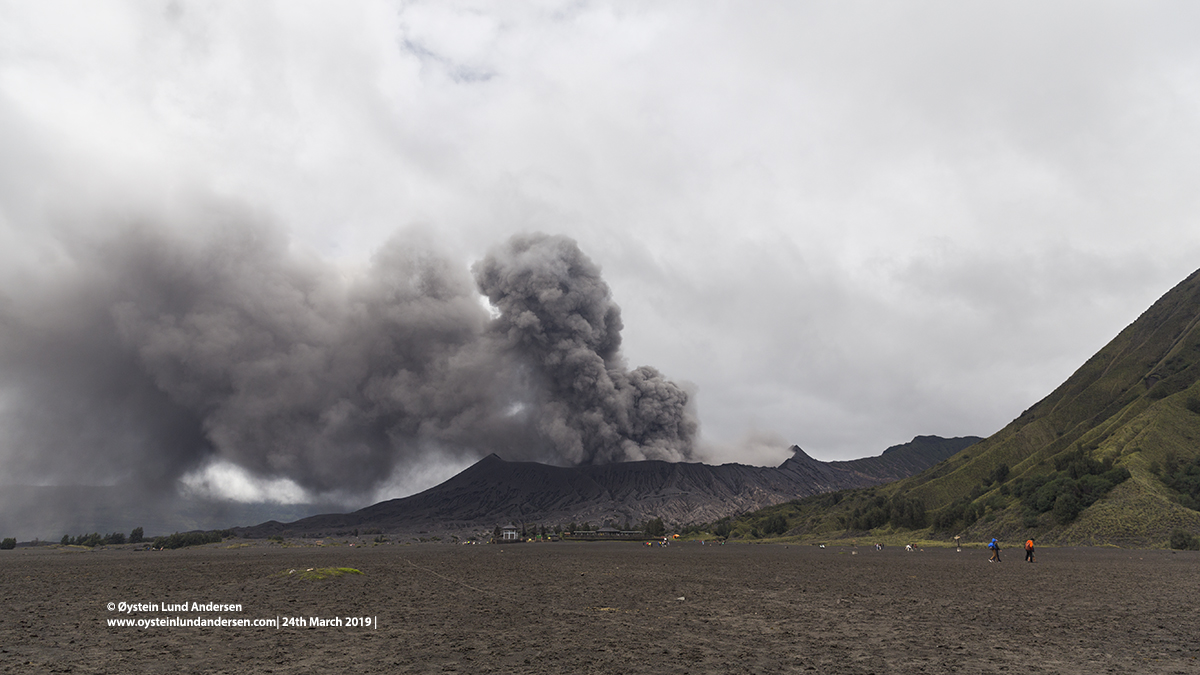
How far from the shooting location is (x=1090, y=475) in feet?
369

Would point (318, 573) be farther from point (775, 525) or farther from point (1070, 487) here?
point (775, 525)

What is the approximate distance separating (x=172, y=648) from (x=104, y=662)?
7.42ft

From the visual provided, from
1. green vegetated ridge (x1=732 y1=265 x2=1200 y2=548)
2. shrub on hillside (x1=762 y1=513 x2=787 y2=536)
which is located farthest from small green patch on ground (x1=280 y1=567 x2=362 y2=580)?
shrub on hillside (x1=762 y1=513 x2=787 y2=536)

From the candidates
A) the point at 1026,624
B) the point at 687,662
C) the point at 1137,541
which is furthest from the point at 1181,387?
the point at 687,662

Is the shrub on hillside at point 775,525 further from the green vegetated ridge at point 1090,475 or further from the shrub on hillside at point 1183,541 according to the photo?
the shrub on hillside at point 1183,541

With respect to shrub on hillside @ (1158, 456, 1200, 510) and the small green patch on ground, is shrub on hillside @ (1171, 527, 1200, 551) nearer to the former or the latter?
shrub on hillside @ (1158, 456, 1200, 510)

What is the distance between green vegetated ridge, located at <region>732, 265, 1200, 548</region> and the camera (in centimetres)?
10075

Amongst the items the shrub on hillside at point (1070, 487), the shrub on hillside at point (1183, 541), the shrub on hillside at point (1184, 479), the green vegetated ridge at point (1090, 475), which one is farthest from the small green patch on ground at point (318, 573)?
the shrub on hillside at point (1184, 479)

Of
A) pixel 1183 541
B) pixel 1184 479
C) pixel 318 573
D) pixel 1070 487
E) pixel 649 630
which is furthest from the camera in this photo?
pixel 1070 487

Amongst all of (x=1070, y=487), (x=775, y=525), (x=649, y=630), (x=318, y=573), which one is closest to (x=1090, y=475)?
(x=1070, y=487)

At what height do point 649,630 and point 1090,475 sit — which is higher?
point 1090,475

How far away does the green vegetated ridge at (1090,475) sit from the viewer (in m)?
101

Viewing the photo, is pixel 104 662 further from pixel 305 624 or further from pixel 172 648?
pixel 305 624

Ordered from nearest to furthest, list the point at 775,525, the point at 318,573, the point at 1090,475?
the point at 318,573 < the point at 1090,475 < the point at 775,525
